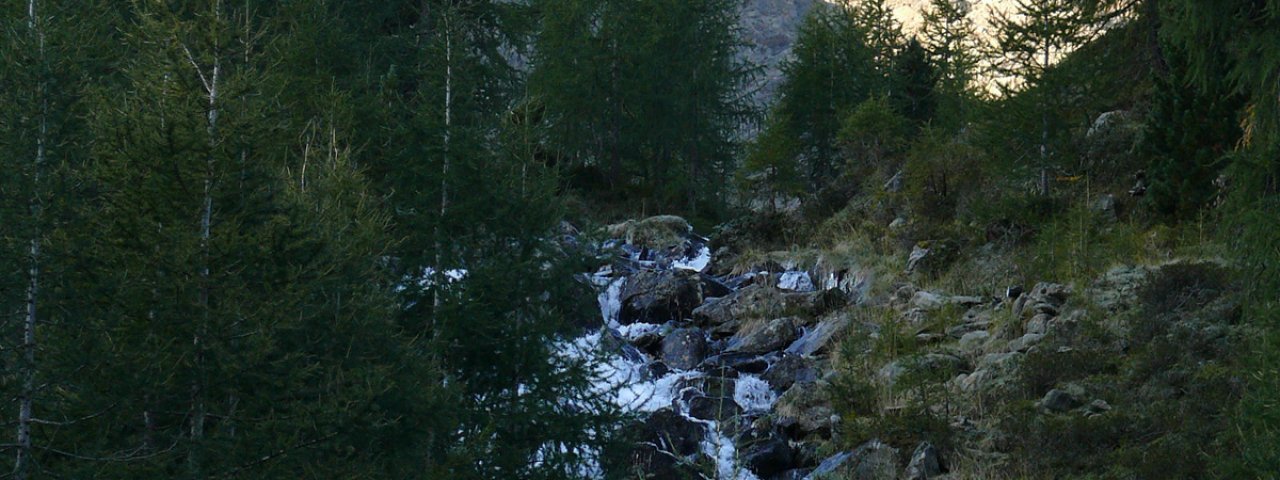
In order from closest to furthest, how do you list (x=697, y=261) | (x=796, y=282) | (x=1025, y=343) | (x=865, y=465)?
(x=865, y=465)
(x=1025, y=343)
(x=796, y=282)
(x=697, y=261)

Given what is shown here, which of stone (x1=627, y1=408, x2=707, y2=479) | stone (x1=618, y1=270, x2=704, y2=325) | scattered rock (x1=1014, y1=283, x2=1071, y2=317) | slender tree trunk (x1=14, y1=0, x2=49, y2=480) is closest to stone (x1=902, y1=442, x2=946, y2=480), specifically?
stone (x1=627, y1=408, x2=707, y2=479)

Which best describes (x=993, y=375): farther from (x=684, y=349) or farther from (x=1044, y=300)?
(x=684, y=349)

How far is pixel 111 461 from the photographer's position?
271 inches

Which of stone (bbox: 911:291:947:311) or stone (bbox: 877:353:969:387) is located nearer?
stone (bbox: 877:353:969:387)

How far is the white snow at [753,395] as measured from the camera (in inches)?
643

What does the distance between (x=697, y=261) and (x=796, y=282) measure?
4399 millimetres

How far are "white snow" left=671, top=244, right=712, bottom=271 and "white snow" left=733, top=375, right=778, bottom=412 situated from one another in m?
7.93

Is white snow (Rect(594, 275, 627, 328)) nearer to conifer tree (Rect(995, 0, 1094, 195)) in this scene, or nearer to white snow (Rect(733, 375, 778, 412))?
white snow (Rect(733, 375, 778, 412))

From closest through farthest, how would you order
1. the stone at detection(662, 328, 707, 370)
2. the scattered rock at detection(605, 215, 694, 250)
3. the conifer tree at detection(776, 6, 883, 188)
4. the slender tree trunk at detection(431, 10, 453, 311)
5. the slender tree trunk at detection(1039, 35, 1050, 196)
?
the slender tree trunk at detection(431, 10, 453, 311) → the stone at detection(662, 328, 707, 370) → the slender tree trunk at detection(1039, 35, 1050, 196) → the scattered rock at detection(605, 215, 694, 250) → the conifer tree at detection(776, 6, 883, 188)

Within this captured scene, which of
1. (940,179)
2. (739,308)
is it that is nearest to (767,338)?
(739,308)

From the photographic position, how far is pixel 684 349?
18.7 meters

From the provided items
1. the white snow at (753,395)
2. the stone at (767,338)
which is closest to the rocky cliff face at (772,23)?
the stone at (767,338)

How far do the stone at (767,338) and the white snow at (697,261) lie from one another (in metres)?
6.14

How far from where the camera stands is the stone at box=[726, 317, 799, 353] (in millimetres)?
18375
